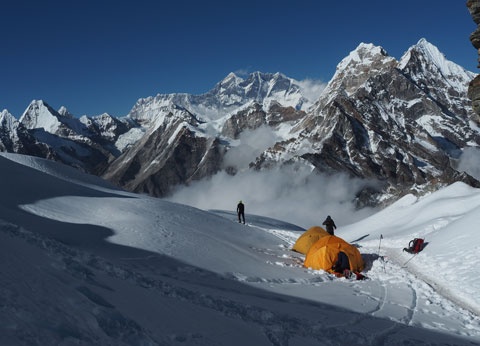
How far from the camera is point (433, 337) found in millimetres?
12500

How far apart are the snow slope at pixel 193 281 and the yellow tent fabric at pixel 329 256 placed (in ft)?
2.23

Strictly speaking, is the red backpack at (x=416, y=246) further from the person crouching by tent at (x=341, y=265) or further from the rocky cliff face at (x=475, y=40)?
the rocky cliff face at (x=475, y=40)

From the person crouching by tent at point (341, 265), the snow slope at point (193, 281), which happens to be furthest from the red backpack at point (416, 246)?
the person crouching by tent at point (341, 265)

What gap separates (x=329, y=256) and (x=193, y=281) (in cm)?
867

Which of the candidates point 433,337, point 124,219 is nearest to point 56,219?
point 124,219

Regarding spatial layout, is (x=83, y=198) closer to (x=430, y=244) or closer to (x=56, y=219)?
(x=56, y=219)

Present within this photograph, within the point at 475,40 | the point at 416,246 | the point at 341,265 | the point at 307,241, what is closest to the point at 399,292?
the point at 341,265

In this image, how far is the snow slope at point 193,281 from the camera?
8914mm

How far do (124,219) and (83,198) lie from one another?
4.03 meters

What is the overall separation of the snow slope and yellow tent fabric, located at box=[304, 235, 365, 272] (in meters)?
0.68

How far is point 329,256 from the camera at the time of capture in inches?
860

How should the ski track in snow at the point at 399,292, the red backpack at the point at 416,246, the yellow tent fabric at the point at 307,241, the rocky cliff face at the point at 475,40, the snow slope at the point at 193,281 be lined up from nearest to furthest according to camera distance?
1. the snow slope at the point at 193,281
2. the ski track in snow at the point at 399,292
3. the red backpack at the point at 416,246
4. the yellow tent fabric at the point at 307,241
5. the rocky cliff face at the point at 475,40

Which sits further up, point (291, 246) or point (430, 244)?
point (430, 244)

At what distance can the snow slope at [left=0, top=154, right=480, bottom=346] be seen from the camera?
891 cm
